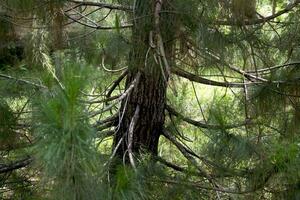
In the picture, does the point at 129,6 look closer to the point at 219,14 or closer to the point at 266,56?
the point at 219,14

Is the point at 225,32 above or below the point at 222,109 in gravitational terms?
above

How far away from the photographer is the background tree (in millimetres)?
1028

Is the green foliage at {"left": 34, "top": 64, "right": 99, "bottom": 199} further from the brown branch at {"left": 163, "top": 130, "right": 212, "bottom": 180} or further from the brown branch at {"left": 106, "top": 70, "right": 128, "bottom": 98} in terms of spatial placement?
the brown branch at {"left": 106, "top": 70, "right": 128, "bottom": 98}

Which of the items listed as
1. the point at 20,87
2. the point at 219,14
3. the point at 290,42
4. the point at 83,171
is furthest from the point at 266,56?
the point at 83,171

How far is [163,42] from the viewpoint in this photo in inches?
56.4

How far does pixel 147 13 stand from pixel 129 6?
248mm

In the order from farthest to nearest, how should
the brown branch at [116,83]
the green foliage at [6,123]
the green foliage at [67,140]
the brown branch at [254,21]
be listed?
the brown branch at [116,83]
the green foliage at [6,123]
the brown branch at [254,21]
the green foliage at [67,140]

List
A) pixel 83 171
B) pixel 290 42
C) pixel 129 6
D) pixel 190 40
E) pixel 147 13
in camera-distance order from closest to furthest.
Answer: pixel 83 171, pixel 147 13, pixel 190 40, pixel 129 6, pixel 290 42

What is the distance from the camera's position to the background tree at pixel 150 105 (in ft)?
3.37

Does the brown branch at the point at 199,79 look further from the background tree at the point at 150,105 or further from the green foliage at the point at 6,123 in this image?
the green foliage at the point at 6,123

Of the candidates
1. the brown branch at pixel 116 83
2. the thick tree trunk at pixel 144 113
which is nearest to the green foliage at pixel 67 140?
the thick tree trunk at pixel 144 113

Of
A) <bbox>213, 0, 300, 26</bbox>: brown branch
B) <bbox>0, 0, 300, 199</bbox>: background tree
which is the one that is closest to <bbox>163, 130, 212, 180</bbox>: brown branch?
<bbox>0, 0, 300, 199</bbox>: background tree

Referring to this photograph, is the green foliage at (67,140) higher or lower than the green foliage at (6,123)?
higher

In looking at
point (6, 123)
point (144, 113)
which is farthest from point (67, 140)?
point (144, 113)
